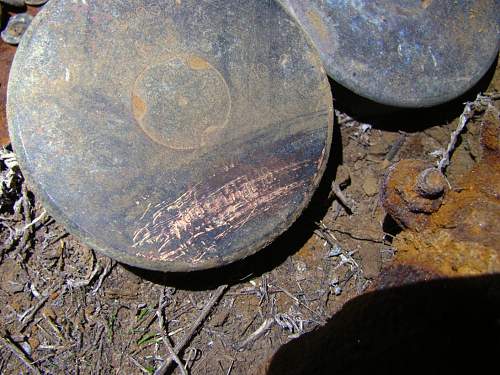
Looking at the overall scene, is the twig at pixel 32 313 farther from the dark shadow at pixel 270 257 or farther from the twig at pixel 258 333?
the twig at pixel 258 333

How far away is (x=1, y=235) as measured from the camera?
217cm

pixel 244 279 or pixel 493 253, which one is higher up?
pixel 493 253

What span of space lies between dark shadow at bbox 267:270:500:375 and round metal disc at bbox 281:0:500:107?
98cm

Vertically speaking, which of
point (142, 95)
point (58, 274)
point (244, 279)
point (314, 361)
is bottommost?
point (244, 279)

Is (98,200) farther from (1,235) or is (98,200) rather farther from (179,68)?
(1,235)

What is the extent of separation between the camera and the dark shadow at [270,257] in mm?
2205

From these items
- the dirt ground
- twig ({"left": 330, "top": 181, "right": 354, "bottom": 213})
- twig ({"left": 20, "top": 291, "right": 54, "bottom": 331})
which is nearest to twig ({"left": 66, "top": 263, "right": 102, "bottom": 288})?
the dirt ground

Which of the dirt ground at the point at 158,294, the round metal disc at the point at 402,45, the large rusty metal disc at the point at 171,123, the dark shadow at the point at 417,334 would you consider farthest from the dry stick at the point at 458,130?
the dark shadow at the point at 417,334

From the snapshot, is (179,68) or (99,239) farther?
(179,68)

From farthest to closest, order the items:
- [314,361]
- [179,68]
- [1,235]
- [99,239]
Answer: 1. [1,235]
2. [179,68]
3. [99,239]
4. [314,361]

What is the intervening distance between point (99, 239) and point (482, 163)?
58.1 inches

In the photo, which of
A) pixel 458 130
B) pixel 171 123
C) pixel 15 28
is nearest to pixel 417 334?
pixel 171 123

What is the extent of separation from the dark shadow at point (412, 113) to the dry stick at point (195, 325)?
105 centimetres

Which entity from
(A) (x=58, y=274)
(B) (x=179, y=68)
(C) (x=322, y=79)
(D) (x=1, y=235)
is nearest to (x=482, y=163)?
(C) (x=322, y=79)
